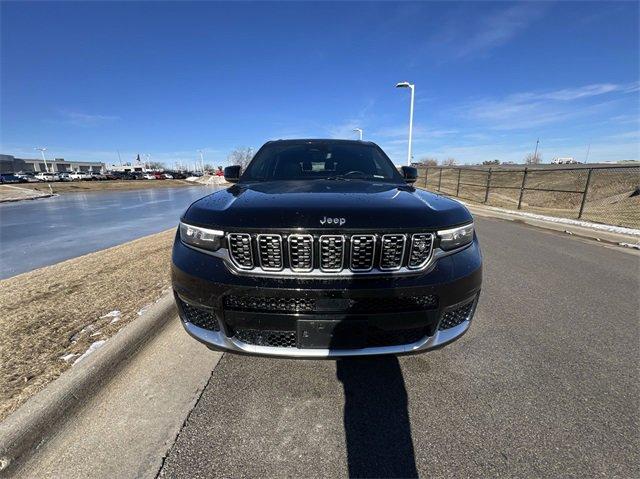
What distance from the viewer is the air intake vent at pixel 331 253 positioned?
1798mm

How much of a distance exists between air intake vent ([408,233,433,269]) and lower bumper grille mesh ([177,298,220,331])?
1157 millimetres

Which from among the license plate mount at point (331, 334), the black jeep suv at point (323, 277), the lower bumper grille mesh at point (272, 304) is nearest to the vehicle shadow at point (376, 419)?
the license plate mount at point (331, 334)

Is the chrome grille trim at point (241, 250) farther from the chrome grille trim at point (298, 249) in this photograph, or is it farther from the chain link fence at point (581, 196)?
the chain link fence at point (581, 196)

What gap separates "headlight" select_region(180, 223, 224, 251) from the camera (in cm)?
190

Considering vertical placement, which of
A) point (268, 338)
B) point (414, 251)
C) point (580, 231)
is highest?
point (414, 251)

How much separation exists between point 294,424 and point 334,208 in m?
1.27

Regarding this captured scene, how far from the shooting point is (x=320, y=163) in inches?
138

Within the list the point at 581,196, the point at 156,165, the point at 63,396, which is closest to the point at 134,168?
the point at 156,165

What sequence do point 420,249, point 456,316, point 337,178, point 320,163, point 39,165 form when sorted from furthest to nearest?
1. point 39,165
2. point 320,163
3. point 337,178
4. point 456,316
5. point 420,249

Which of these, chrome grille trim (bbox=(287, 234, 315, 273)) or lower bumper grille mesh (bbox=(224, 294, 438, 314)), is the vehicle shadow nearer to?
lower bumper grille mesh (bbox=(224, 294, 438, 314))

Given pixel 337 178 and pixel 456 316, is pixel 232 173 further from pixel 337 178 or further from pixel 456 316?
pixel 456 316

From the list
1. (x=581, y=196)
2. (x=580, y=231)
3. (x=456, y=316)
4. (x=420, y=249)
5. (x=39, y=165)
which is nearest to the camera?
(x=420, y=249)

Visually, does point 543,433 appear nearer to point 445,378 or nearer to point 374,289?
point 445,378

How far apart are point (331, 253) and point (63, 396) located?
71.7 inches
